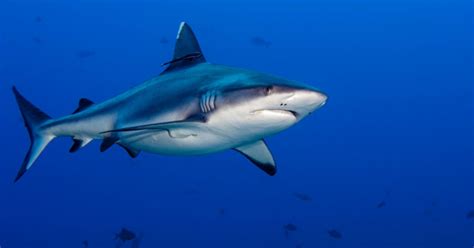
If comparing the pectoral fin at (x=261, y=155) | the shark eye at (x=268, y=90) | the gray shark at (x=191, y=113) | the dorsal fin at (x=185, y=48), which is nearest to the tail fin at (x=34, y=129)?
the gray shark at (x=191, y=113)

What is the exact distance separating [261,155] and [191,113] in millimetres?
1357

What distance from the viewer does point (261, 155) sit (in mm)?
4785

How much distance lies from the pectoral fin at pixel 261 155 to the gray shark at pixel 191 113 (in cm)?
1

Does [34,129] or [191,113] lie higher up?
[191,113]

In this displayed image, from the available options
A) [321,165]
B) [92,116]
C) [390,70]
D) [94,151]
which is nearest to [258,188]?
[321,165]

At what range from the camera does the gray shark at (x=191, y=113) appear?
320cm

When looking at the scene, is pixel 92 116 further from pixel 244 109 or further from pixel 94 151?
pixel 94 151

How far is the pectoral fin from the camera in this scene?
4.68 m

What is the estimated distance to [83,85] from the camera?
207 feet

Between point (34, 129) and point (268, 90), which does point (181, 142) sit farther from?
point (34, 129)

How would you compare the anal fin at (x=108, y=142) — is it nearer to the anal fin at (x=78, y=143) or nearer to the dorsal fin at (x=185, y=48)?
the anal fin at (x=78, y=143)

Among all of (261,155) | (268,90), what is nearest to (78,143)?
(261,155)

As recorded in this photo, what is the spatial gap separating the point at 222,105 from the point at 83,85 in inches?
2535

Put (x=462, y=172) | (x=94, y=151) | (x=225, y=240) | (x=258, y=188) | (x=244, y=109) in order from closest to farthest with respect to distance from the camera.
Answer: (x=244, y=109), (x=225, y=240), (x=94, y=151), (x=258, y=188), (x=462, y=172)
